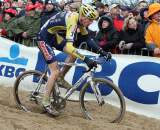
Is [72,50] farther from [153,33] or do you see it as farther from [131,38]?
[131,38]

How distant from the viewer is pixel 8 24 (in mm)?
12258

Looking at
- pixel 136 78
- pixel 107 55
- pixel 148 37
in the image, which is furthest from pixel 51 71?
pixel 148 37

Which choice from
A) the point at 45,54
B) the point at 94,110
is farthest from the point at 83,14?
the point at 94,110

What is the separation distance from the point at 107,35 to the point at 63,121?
283 centimetres

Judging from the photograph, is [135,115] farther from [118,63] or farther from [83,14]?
[83,14]

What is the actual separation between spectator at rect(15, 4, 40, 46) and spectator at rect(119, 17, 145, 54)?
2583mm

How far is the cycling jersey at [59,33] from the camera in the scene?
302 inches

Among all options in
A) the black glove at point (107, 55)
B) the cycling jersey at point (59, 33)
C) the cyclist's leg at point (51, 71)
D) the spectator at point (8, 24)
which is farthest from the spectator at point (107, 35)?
the spectator at point (8, 24)

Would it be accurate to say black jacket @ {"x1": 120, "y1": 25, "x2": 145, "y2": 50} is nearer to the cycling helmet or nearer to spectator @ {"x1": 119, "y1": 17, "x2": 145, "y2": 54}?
spectator @ {"x1": 119, "y1": 17, "x2": 145, "y2": 54}

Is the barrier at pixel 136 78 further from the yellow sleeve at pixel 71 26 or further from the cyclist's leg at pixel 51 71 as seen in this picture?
the yellow sleeve at pixel 71 26

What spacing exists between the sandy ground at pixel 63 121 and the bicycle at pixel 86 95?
0.18 m

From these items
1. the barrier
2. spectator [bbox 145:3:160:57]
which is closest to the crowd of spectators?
spectator [bbox 145:3:160:57]

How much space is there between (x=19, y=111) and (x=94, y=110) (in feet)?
4.52

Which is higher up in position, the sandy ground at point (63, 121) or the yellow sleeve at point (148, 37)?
the yellow sleeve at point (148, 37)
